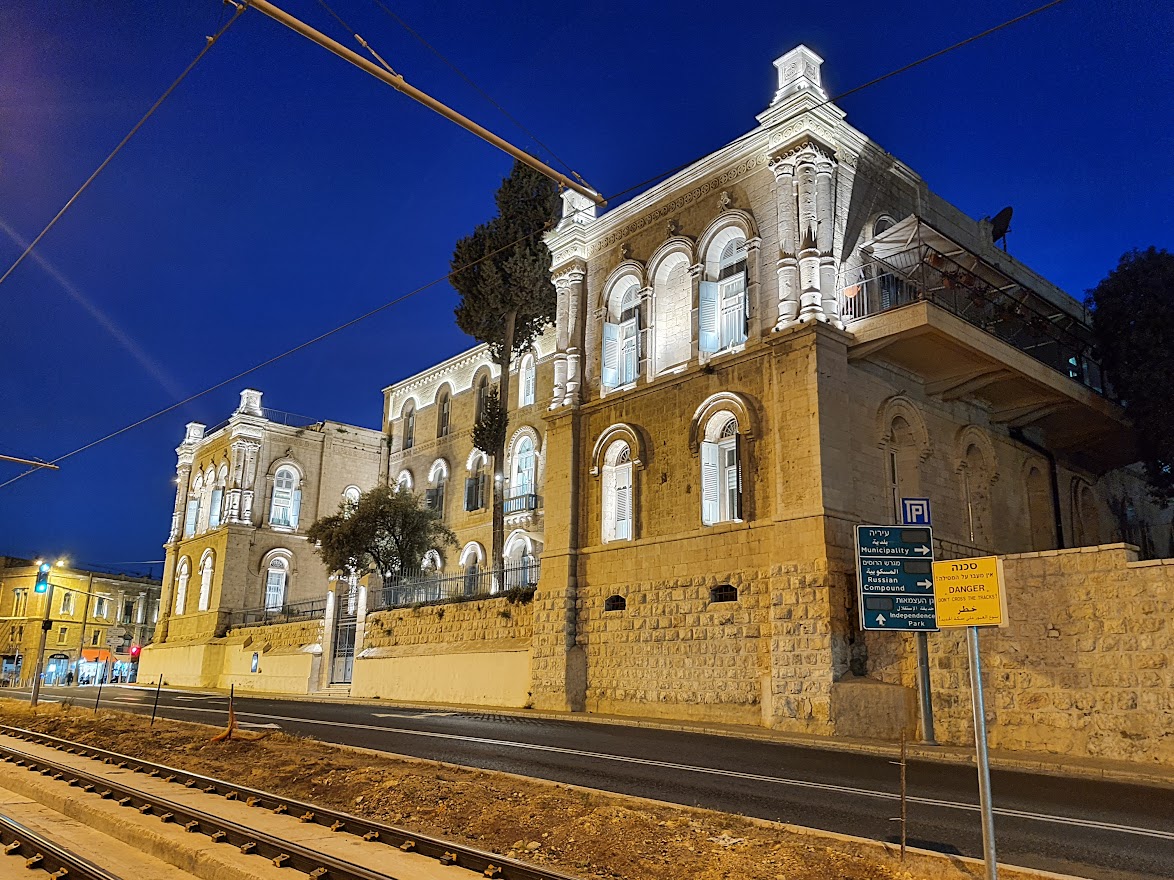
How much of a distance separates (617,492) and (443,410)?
18094 mm

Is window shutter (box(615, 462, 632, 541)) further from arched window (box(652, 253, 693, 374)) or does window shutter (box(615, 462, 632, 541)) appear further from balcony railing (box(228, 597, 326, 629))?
balcony railing (box(228, 597, 326, 629))

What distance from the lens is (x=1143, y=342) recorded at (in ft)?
72.3

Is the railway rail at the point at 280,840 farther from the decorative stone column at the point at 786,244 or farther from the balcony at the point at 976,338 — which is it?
the balcony at the point at 976,338

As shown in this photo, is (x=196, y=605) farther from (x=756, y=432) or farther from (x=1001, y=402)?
(x=1001, y=402)

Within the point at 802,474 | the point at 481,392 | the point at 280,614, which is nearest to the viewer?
the point at 802,474

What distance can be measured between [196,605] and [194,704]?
65.6 ft

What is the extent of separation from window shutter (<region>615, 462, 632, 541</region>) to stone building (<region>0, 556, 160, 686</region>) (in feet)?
144

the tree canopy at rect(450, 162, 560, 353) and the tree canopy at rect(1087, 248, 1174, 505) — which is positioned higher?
the tree canopy at rect(450, 162, 560, 353)

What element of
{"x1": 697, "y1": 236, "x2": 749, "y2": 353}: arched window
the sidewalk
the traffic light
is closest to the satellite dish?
{"x1": 697, "y1": 236, "x2": 749, "y2": 353}: arched window

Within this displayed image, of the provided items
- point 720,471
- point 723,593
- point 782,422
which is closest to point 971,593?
point 782,422

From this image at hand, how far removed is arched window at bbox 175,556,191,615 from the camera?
1789 inches

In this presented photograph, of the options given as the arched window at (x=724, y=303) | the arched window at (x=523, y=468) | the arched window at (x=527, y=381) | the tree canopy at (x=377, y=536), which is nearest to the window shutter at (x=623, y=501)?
the arched window at (x=724, y=303)

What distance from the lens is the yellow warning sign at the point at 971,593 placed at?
518 centimetres

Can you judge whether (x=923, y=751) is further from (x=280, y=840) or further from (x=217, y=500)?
(x=217, y=500)
